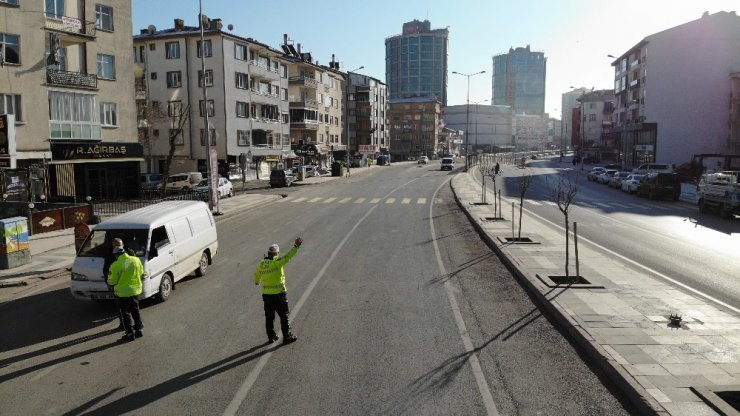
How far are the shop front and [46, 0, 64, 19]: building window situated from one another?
723cm

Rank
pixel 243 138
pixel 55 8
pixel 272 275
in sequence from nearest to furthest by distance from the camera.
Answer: pixel 272 275 < pixel 55 8 < pixel 243 138

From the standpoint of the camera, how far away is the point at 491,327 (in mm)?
9867

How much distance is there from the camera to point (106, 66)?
34.2 meters

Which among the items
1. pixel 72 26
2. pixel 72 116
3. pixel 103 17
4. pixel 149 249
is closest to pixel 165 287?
pixel 149 249

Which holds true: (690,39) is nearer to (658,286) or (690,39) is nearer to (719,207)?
(719,207)

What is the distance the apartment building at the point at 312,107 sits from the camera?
72500mm

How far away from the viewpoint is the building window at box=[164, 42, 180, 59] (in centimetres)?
5559

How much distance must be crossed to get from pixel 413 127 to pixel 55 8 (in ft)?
387

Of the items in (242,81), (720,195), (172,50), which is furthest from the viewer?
(242,81)

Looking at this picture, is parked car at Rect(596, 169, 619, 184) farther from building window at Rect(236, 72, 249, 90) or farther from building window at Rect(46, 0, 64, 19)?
building window at Rect(46, 0, 64, 19)

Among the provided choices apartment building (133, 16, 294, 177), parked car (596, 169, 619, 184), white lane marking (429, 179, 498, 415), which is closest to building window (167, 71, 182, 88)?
apartment building (133, 16, 294, 177)

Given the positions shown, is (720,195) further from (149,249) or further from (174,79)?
(174,79)

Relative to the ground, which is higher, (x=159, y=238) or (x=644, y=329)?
(x=159, y=238)

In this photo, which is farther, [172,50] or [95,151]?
[172,50]
